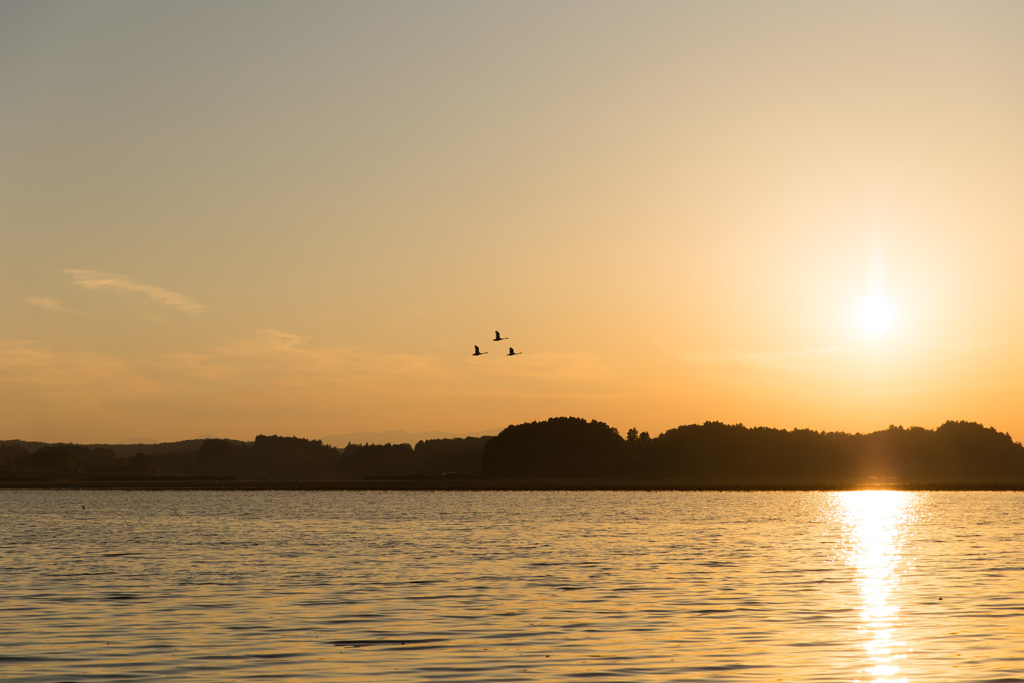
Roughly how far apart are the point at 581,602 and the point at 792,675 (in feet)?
55.5

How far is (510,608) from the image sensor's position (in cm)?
4178

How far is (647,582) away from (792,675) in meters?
24.0

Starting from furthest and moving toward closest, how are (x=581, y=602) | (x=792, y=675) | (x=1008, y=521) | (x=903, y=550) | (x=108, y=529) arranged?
(x=1008, y=521), (x=108, y=529), (x=903, y=550), (x=581, y=602), (x=792, y=675)

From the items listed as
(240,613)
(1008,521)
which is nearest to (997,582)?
(240,613)

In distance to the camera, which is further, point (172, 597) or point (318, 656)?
point (172, 597)

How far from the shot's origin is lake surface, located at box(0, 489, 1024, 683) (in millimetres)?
29391

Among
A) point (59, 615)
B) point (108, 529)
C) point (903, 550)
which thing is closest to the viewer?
point (59, 615)

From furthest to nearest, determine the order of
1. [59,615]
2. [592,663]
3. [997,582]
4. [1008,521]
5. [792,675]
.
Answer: [1008,521] < [997,582] < [59,615] < [592,663] < [792,675]

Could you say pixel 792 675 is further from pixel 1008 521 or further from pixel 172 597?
pixel 1008 521

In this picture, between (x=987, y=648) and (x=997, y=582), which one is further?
(x=997, y=582)

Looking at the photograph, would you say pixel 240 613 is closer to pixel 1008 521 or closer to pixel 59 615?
pixel 59 615

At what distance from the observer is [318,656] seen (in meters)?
31.2

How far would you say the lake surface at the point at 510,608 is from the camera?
1157 inches

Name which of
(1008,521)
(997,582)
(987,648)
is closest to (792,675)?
(987,648)
